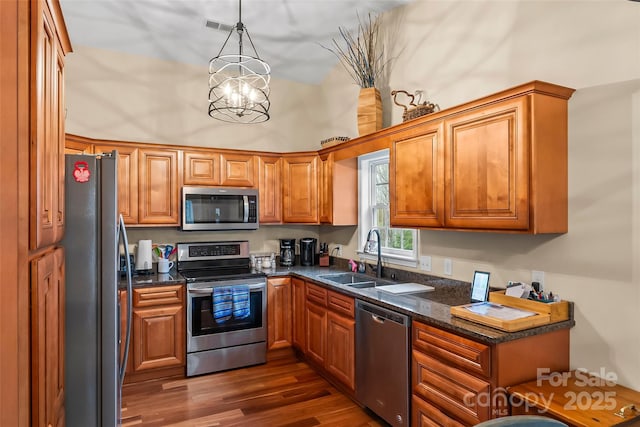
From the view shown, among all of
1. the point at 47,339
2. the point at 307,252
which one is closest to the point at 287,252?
the point at 307,252

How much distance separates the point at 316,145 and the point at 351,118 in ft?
2.64

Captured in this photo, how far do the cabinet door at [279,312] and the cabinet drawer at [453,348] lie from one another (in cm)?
188

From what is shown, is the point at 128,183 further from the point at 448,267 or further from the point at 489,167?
the point at 489,167

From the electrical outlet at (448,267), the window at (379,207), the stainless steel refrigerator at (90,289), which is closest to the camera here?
the stainless steel refrigerator at (90,289)

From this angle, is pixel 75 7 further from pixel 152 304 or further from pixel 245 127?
pixel 152 304

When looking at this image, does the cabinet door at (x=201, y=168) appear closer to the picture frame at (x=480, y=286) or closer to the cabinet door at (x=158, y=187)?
the cabinet door at (x=158, y=187)

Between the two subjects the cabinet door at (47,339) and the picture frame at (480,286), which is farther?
the picture frame at (480,286)

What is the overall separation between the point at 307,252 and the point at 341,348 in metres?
1.55

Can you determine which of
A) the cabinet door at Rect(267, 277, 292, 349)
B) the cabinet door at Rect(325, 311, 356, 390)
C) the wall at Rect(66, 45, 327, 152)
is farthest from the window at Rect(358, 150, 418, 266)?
the wall at Rect(66, 45, 327, 152)

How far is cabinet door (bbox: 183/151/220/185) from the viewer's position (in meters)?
4.01

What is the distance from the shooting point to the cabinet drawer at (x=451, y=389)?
6.49ft

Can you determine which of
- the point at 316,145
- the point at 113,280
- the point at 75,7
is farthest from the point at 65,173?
the point at 316,145

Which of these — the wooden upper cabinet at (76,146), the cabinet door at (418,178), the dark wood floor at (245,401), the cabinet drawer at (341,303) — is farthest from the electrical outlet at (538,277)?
the wooden upper cabinet at (76,146)

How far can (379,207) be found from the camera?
4.02 metres
